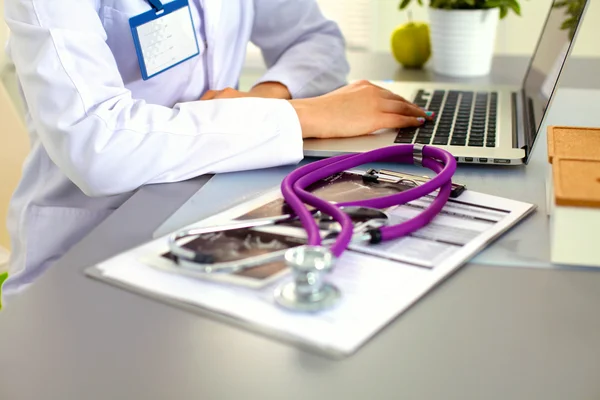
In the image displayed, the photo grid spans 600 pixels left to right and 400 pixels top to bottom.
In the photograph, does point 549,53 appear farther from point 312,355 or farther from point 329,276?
point 312,355

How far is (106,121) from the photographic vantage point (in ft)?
2.73

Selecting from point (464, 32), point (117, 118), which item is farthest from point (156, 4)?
point (464, 32)

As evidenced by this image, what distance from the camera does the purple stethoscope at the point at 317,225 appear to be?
56 centimetres

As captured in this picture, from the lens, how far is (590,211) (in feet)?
2.02

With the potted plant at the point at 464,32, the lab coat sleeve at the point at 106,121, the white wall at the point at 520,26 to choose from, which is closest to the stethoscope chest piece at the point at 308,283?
the lab coat sleeve at the point at 106,121

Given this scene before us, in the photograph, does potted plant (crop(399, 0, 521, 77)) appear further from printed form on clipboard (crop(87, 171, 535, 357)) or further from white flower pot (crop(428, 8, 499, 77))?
printed form on clipboard (crop(87, 171, 535, 357))

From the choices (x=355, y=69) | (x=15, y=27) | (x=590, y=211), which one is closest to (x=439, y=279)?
(x=590, y=211)

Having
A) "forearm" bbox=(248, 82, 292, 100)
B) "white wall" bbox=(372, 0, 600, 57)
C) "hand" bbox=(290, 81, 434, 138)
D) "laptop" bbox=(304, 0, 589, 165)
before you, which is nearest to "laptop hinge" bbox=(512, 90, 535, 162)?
"laptop" bbox=(304, 0, 589, 165)

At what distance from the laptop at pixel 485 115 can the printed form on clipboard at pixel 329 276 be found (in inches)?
7.2

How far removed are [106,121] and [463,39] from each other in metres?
0.94

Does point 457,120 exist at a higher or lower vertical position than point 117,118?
lower

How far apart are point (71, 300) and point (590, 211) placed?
45 centimetres

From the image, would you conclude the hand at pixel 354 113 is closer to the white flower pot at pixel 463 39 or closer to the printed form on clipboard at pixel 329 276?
the printed form on clipboard at pixel 329 276

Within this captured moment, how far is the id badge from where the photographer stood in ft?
3.23
